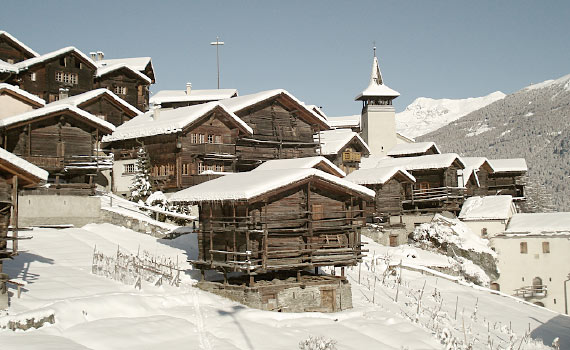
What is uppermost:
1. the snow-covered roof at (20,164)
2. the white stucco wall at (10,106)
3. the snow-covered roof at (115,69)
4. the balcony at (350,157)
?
the snow-covered roof at (115,69)

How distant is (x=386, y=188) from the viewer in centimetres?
4912

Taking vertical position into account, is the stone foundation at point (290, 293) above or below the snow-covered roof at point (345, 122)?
below

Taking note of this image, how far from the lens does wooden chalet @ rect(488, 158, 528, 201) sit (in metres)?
65.5

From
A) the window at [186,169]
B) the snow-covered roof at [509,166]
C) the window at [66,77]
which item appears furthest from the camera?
the snow-covered roof at [509,166]

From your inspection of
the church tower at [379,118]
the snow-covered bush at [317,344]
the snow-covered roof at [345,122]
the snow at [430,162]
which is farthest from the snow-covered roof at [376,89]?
the snow-covered bush at [317,344]

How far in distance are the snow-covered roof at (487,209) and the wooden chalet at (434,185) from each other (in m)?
0.86

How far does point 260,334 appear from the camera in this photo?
20.5 m

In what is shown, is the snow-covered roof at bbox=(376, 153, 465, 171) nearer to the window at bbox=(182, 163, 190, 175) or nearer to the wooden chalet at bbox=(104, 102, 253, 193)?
the wooden chalet at bbox=(104, 102, 253, 193)

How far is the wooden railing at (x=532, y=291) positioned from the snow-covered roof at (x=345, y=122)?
39.4 metres

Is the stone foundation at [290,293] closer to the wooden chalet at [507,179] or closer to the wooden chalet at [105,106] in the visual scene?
the wooden chalet at [105,106]

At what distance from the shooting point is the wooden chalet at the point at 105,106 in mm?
50341

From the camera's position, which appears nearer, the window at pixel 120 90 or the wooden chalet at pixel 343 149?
the wooden chalet at pixel 343 149

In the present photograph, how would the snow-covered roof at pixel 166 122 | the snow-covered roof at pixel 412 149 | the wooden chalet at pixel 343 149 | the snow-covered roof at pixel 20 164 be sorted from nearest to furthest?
the snow-covered roof at pixel 20 164 < the snow-covered roof at pixel 166 122 < the wooden chalet at pixel 343 149 < the snow-covered roof at pixel 412 149

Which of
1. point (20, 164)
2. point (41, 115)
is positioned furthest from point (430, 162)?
point (20, 164)
